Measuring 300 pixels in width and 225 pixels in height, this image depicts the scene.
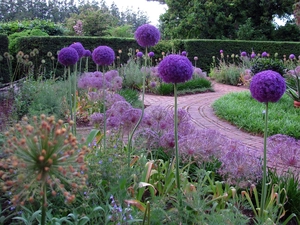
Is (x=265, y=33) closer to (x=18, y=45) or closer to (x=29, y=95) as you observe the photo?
(x=18, y=45)

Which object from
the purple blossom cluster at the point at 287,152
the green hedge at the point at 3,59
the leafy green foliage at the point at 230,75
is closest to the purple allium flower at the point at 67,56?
the purple blossom cluster at the point at 287,152

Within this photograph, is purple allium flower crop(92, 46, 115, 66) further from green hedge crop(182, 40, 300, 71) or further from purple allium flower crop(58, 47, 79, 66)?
green hedge crop(182, 40, 300, 71)

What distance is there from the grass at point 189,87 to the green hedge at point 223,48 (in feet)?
15.5

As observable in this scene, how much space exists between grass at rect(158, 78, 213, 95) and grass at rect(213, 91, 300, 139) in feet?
6.93

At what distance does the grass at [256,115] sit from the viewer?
5.53m

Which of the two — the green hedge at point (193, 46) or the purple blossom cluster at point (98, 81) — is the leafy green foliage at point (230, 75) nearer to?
the green hedge at point (193, 46)

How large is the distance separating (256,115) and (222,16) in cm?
1638

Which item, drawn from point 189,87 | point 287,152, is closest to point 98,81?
point 287,152

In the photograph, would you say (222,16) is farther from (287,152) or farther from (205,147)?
(205,147)

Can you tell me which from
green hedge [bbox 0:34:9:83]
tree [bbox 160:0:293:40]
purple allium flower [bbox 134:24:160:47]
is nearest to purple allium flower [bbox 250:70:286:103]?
purple allium flower [bbox 134:24:160:47]

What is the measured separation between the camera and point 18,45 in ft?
37.7

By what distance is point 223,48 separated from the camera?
52.8 ft

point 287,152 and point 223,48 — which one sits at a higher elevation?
point 223,48

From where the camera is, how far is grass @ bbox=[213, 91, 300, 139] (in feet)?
18.1
